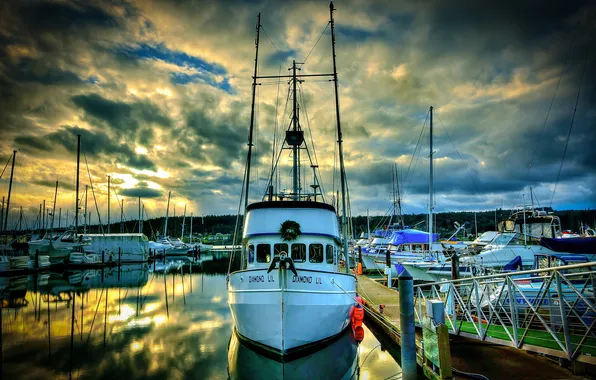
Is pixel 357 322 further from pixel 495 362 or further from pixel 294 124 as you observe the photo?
pixel 294 124

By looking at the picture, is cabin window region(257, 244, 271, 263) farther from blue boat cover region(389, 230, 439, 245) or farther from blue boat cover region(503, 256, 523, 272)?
blue boat cover region(389, 230, 439, 245)

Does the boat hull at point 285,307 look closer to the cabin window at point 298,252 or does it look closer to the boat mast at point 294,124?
the cabin window at point 298,252

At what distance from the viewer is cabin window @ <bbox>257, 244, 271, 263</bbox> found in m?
13.0

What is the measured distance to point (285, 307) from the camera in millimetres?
10672

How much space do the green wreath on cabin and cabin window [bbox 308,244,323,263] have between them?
2.89ft

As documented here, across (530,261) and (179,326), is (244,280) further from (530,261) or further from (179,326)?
(530,261)

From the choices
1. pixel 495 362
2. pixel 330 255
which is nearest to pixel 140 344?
pixel 330 255

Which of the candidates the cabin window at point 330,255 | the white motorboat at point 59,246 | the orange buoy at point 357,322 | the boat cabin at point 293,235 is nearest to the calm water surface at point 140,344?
the orange buoy at point 357,322

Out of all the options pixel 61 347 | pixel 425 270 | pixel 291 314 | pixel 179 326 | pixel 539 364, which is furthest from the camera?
pixel 425 270

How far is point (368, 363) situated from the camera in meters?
12.6

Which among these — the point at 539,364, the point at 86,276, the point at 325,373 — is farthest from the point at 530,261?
the point at 86,276

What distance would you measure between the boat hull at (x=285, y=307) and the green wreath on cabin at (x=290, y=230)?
167 cm

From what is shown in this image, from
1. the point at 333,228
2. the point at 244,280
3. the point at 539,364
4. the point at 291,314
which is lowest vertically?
the point at 539,364

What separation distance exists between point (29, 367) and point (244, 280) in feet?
27.3
